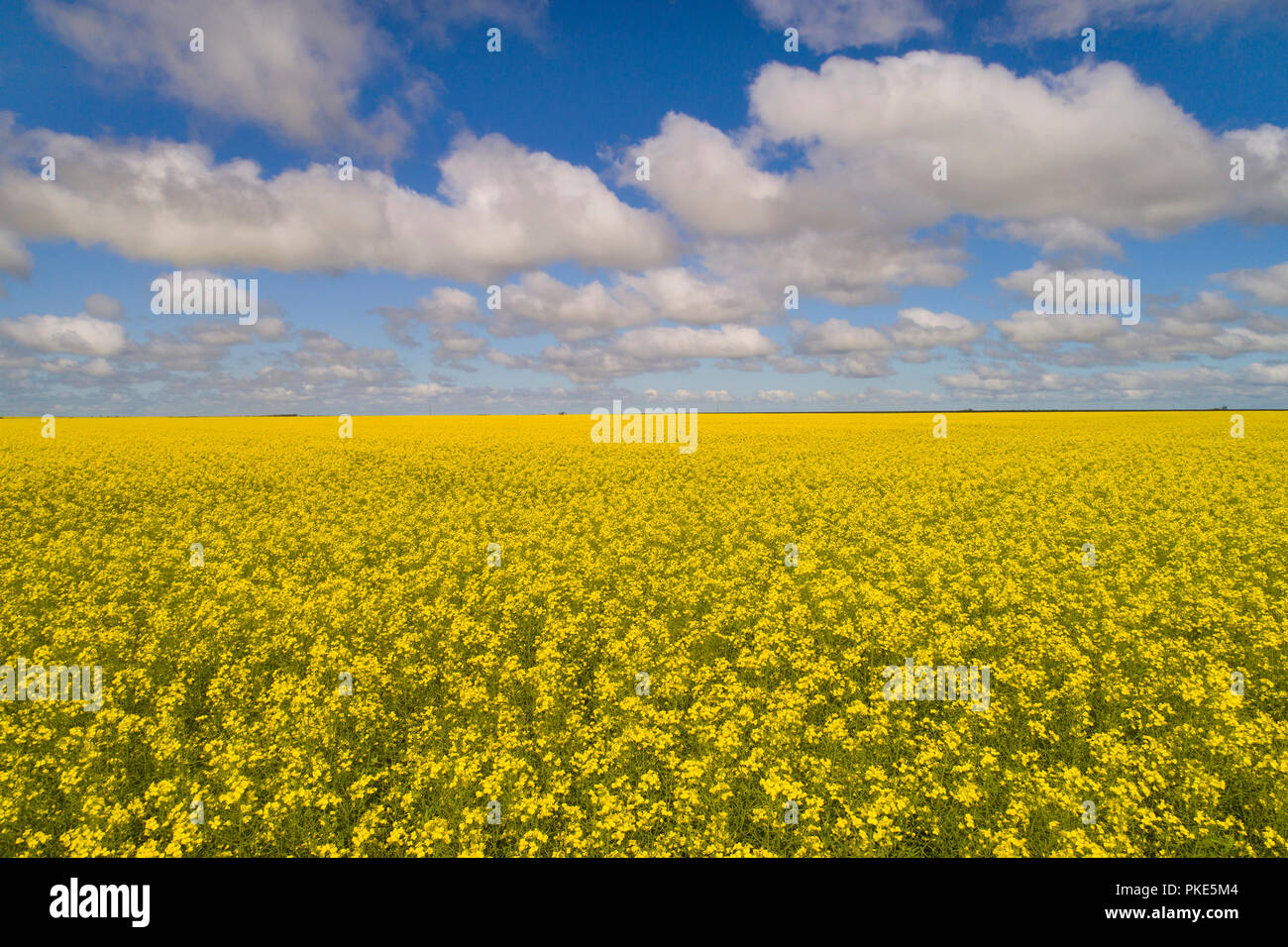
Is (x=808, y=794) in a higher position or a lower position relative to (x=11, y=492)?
lower

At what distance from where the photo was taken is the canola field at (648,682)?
6047 mm

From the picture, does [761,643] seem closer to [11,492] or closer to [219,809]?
[219,809]

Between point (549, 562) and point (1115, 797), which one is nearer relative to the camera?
point (1115, 797)

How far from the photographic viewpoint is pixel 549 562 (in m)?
14.8

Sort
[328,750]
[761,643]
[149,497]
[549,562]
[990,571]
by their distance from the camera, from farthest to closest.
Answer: [149,497] → [549,562] → [990,571] → [761,643] → [328,750]

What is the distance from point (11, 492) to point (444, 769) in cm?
2919

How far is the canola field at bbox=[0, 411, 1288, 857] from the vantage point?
605 centimetres

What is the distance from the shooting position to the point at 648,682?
8.85m

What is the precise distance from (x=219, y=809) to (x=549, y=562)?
348 inches

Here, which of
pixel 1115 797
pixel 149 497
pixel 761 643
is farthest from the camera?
pixel 149 497
